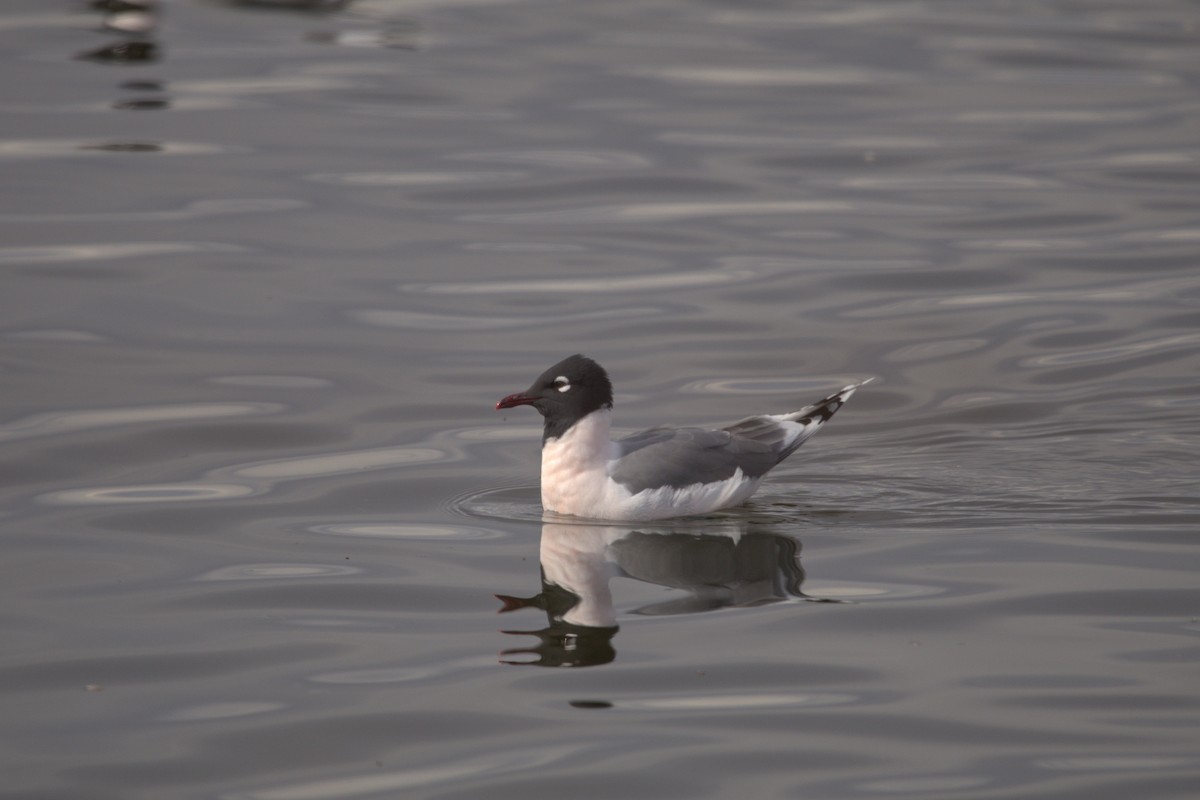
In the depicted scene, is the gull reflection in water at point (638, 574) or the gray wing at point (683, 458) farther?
the gray wing at point (683, 458)

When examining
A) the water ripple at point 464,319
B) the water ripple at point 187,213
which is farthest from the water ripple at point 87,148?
the water ripple at point 464,319

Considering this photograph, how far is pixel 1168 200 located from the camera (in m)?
20.5

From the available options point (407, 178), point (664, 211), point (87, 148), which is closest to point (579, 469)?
point (664, 211)

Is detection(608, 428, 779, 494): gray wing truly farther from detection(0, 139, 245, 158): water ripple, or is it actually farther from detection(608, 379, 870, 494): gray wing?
detection(0, 139, 245, 158): water ripple

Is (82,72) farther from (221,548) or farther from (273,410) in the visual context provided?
(221,548)

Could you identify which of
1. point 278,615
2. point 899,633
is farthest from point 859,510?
A: point 278,615

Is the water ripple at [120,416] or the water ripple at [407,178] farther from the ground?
the water ripple at [407,178]

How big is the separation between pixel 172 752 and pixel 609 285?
1051 centimetres

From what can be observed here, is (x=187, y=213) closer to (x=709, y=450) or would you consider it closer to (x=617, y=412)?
(x=617, y=412)

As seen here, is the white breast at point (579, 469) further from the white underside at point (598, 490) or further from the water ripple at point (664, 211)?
the water ripple at point (664, 211)

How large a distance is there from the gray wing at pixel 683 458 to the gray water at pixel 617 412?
1.11 ft

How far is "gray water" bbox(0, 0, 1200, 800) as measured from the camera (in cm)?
763

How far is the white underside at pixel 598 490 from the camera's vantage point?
10.7m

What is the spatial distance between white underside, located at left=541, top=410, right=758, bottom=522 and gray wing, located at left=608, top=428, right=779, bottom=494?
5 centimetres
